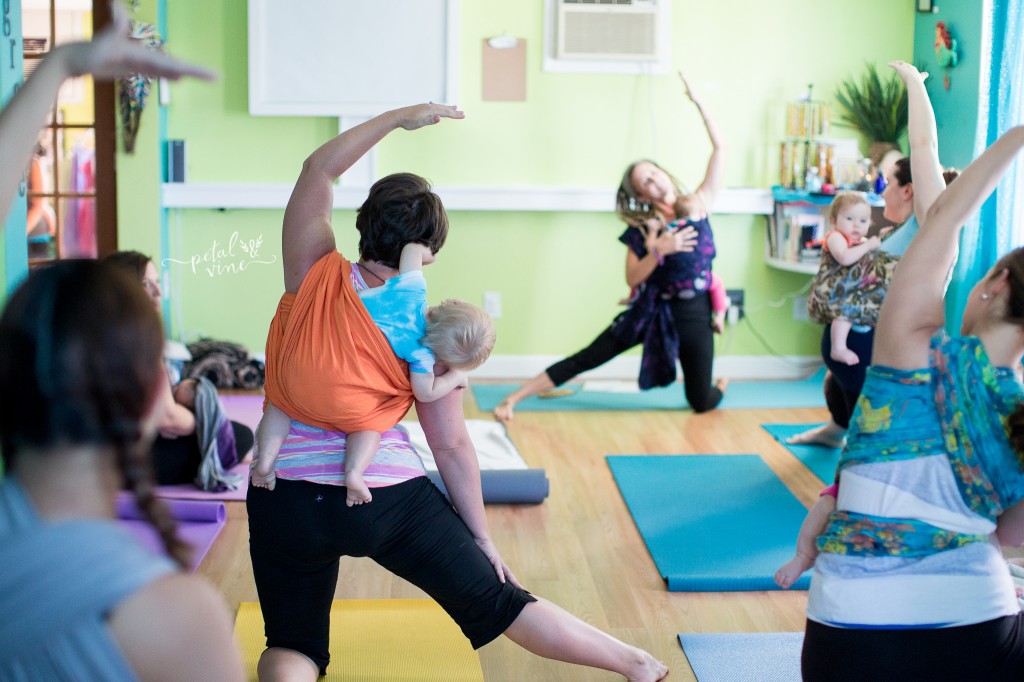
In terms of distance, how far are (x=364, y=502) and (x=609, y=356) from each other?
3.04 meters

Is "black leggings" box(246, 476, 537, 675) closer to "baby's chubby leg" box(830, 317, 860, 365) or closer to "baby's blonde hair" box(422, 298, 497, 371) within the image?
"baby's blonde hair" box(422, 298, 497, 371)

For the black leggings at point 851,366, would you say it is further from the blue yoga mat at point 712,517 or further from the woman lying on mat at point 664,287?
the woman lying on mat at point 664,287

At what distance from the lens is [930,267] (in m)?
1.66

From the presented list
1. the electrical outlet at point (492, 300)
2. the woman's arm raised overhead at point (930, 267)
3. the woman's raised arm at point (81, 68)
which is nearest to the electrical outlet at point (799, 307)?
the electrical outlet at point (492, 300)

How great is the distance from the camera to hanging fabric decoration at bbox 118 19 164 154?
5156mm

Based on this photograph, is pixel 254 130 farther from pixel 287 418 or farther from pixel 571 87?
pixel 287 418

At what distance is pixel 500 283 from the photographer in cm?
570

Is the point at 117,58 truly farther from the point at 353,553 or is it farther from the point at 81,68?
the point at 353,553

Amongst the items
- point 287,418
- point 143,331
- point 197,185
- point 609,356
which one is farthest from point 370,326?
point 197,185

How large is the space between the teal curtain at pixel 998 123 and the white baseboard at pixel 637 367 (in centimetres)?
120

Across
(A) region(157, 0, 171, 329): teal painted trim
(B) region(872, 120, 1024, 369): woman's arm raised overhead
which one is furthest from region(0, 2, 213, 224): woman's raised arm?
(A) region(157, 0, 171, 329): teal painted trim

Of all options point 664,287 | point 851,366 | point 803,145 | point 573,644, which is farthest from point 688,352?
point 573,644

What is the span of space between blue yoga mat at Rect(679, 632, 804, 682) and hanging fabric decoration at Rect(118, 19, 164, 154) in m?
3.86

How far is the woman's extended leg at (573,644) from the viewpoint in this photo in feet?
7.22
